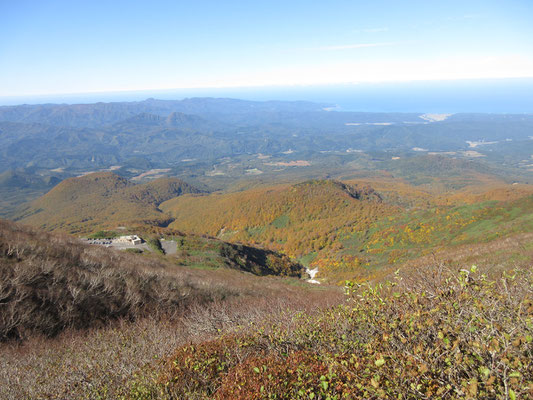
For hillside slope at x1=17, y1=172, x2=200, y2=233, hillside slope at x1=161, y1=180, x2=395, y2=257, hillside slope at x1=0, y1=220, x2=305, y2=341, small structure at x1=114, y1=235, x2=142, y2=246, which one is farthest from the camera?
hillside slope at x1=17, y1=172, x2=200, y2=233

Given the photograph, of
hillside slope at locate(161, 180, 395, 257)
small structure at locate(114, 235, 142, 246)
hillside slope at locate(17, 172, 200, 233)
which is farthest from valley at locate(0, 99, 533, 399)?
hillside slope at locate(17, 172, 200, 233)

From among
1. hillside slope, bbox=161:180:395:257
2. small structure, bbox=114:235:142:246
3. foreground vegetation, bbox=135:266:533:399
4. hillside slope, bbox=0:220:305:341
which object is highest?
foreground vegetation, bbox=135:266:533:399

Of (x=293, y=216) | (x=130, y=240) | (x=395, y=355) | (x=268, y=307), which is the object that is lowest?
(x=293, y=216)

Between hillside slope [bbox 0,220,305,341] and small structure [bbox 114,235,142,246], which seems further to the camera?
small structure [bbox 114,235,142,246]

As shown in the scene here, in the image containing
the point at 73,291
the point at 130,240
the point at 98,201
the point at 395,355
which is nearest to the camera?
the point at 395,355

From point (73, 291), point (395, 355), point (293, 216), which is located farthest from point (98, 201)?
point (395, 355)

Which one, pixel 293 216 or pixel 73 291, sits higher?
pixel 73 291

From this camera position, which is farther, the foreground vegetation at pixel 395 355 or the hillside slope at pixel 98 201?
the hillside slope at pixel 98 201

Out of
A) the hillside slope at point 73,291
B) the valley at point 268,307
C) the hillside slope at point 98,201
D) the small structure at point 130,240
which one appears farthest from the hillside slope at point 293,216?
the hillside slope at point 73,291

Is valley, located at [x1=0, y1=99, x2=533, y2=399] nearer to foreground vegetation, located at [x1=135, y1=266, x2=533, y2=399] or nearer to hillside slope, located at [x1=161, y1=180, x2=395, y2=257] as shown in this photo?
foreground vegetation, located at [x1=135, y1=266, x2=533, y2=399]

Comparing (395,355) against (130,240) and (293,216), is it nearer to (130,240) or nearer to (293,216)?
(130,240)

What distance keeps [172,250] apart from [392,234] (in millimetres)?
35599

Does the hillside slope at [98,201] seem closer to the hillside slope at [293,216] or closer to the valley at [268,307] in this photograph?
the hillside slope at [293,216]

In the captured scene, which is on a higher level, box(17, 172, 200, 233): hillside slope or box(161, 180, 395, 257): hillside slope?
box(161, 180, 395, 257): hillside slope
